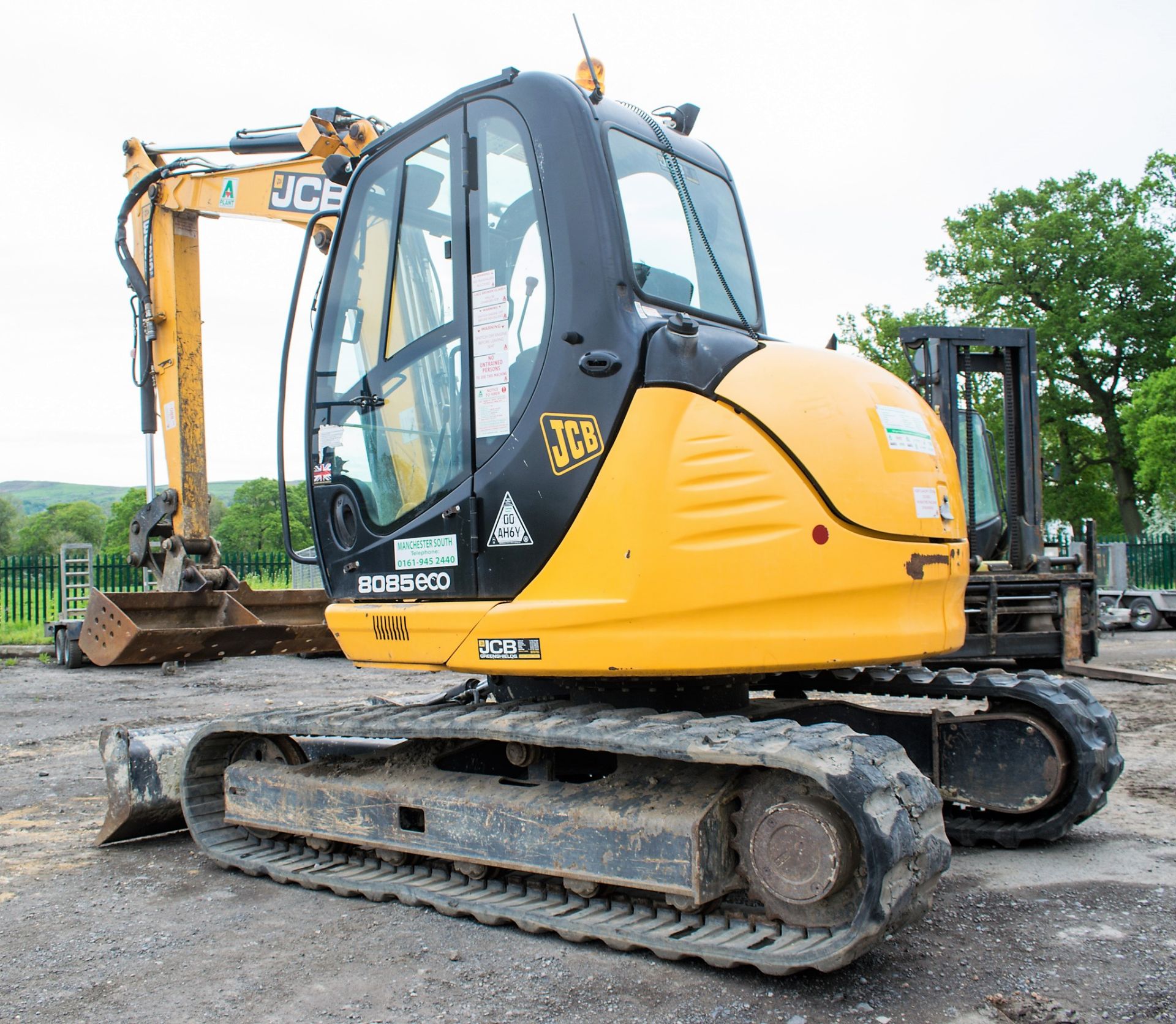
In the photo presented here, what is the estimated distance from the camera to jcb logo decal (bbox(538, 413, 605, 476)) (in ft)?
12.0

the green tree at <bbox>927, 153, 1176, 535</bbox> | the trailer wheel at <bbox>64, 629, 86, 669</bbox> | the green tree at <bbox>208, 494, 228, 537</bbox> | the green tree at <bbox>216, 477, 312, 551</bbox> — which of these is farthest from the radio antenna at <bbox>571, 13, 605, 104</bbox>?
the green tree at <bbox>216, 477, 312, 551</bbox>

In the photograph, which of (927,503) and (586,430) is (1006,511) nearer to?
(927,503)

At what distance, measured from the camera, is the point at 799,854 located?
320 cm

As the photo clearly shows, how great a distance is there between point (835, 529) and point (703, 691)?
103 centimetres

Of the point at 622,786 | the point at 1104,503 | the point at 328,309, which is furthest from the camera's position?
the point at 1104,503

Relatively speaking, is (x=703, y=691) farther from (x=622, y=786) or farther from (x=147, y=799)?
(x=147, y=799)

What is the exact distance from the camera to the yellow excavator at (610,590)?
11.1ft

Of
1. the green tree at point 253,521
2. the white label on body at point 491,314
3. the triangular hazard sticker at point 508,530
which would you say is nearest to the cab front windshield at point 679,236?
the white label on body at point 491,314

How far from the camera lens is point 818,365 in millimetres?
3695

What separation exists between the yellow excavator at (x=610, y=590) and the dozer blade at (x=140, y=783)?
0.03 m

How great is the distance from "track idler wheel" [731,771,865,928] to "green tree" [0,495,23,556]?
2951 inches

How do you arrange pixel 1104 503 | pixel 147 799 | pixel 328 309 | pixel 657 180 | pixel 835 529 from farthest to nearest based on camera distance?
pixel 1104 503
pixel 147 799
pixel 328 309
pixel 657 180
pixel 835 529

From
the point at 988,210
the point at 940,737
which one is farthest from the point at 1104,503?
the point at 940,737

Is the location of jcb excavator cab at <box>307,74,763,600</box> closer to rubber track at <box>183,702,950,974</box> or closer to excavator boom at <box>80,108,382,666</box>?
rubber track at <box>183,702,950,974</box>
